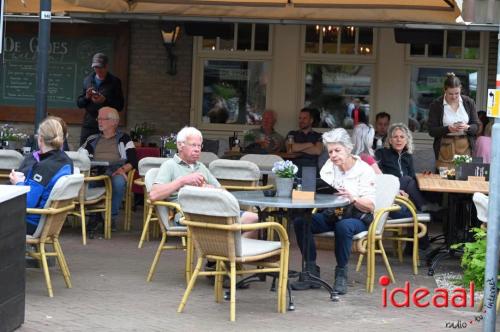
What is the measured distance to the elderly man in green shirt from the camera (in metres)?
8.82

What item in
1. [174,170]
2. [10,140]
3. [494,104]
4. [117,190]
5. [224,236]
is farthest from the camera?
[10,140]

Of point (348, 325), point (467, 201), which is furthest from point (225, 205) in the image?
point (467, 201)

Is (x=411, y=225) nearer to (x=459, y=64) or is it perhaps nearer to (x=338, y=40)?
(x=459, y=64)

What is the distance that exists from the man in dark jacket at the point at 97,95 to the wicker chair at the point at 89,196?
1.98 meters

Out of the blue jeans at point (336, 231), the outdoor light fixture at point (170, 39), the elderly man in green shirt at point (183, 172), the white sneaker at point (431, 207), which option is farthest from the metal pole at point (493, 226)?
the outdoor light fixture at point (170, 39)

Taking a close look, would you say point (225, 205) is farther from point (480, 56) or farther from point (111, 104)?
point (480, 56)

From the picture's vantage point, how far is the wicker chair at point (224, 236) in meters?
7.64

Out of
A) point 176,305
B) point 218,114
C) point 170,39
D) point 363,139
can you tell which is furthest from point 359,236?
point 218,114

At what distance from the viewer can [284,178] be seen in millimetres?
8656

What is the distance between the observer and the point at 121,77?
49.0 ft

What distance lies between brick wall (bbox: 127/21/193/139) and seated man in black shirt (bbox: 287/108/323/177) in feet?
6.19

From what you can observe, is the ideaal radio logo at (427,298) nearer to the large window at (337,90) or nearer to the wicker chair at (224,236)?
the wicker chair at (224,236)

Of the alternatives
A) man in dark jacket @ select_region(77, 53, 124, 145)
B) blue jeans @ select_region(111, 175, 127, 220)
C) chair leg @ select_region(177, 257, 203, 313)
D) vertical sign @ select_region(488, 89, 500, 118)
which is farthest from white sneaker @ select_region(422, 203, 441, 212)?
vertical sign @ select_region(488, 89, 500, 118)

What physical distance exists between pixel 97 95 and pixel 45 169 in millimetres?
4961
